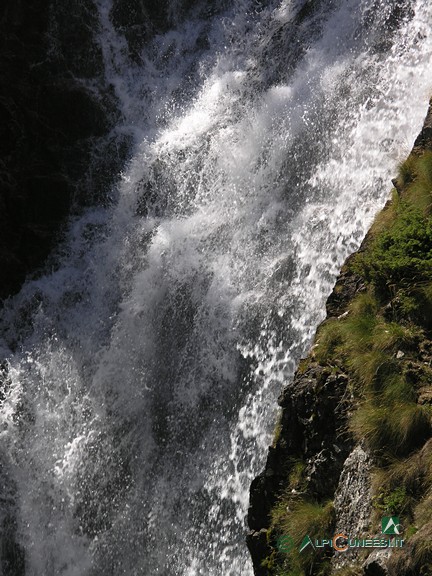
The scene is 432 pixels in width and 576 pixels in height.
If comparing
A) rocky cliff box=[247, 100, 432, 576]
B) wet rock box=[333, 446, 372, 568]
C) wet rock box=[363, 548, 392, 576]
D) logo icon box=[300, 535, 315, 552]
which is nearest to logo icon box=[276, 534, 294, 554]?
rocky cliff box=[247, 100, 432, 576]

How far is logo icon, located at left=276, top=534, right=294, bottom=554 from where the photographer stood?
6.49 m

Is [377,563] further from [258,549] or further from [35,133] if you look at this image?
[35,133]

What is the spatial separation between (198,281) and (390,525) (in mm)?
4790

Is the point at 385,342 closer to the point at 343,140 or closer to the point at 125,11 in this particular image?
the point at 343,140

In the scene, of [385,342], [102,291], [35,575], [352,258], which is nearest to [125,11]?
[102,291]

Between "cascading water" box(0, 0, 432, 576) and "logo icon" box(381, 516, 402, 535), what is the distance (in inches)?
93.3

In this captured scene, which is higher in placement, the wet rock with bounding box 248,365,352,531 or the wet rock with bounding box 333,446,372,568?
the wet rock with bounding box 248,365,352,531

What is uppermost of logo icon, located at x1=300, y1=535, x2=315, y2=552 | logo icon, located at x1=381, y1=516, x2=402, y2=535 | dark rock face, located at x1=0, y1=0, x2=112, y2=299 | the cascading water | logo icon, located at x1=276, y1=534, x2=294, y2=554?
dark rock face, located at x1=0, y1=0, x2=112, y2=299

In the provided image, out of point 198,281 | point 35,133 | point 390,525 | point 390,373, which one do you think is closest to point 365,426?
point 390,373

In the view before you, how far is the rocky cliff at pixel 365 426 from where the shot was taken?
5.76 metres

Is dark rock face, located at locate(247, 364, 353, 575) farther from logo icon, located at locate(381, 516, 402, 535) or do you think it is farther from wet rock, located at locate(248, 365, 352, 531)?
logo icon, located at locate(381, 516, 402, 535)

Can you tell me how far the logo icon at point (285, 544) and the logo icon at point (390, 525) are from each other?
1131mm

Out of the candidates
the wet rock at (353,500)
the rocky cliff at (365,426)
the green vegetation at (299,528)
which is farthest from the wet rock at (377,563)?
the green vegetation at (299,528)

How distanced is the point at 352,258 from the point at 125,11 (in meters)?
7.60
